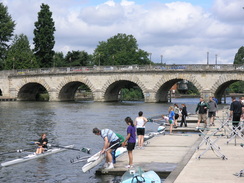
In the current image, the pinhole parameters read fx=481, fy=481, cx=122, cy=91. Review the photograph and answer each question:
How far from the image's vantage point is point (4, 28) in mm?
101625

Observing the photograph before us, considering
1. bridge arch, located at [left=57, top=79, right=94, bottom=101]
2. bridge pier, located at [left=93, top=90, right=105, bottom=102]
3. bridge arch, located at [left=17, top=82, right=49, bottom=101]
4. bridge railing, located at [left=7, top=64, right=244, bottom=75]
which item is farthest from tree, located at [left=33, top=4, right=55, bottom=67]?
bridge pier, located at [left=93, top=90, right=105, bottom=102]

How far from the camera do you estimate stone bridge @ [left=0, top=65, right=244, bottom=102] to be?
68.6m

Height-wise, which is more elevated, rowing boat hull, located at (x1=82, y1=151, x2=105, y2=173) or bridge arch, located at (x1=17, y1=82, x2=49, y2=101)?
bridge arch, located at (x1=17, y1=82, x2=49, y2=101)

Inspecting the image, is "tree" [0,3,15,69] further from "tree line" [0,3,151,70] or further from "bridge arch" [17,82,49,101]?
"bridge arch" [17,82,49,101]

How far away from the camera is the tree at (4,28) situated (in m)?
102

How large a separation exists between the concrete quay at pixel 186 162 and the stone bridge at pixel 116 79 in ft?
152

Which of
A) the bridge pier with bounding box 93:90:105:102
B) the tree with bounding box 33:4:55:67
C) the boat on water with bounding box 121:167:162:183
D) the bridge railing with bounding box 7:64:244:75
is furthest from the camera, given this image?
the tree with bounding box 33:4:55:67

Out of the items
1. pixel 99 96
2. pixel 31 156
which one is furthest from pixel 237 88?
pixel 31 156

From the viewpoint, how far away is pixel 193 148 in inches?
782

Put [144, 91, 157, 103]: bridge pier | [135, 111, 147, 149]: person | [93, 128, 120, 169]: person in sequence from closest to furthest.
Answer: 1. [93, 128, 120, 169]: person
2. [135, 111, 147, 149]: person
3. [144, 91, 157, 103]: bridge pier

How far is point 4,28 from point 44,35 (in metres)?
12.6

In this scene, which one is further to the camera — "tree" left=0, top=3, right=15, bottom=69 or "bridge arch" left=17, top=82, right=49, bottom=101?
"tree" left=0, top=3, right=15, bottom=69

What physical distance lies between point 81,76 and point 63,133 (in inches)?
1847

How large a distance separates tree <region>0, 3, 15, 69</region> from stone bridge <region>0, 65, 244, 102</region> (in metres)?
19.2
